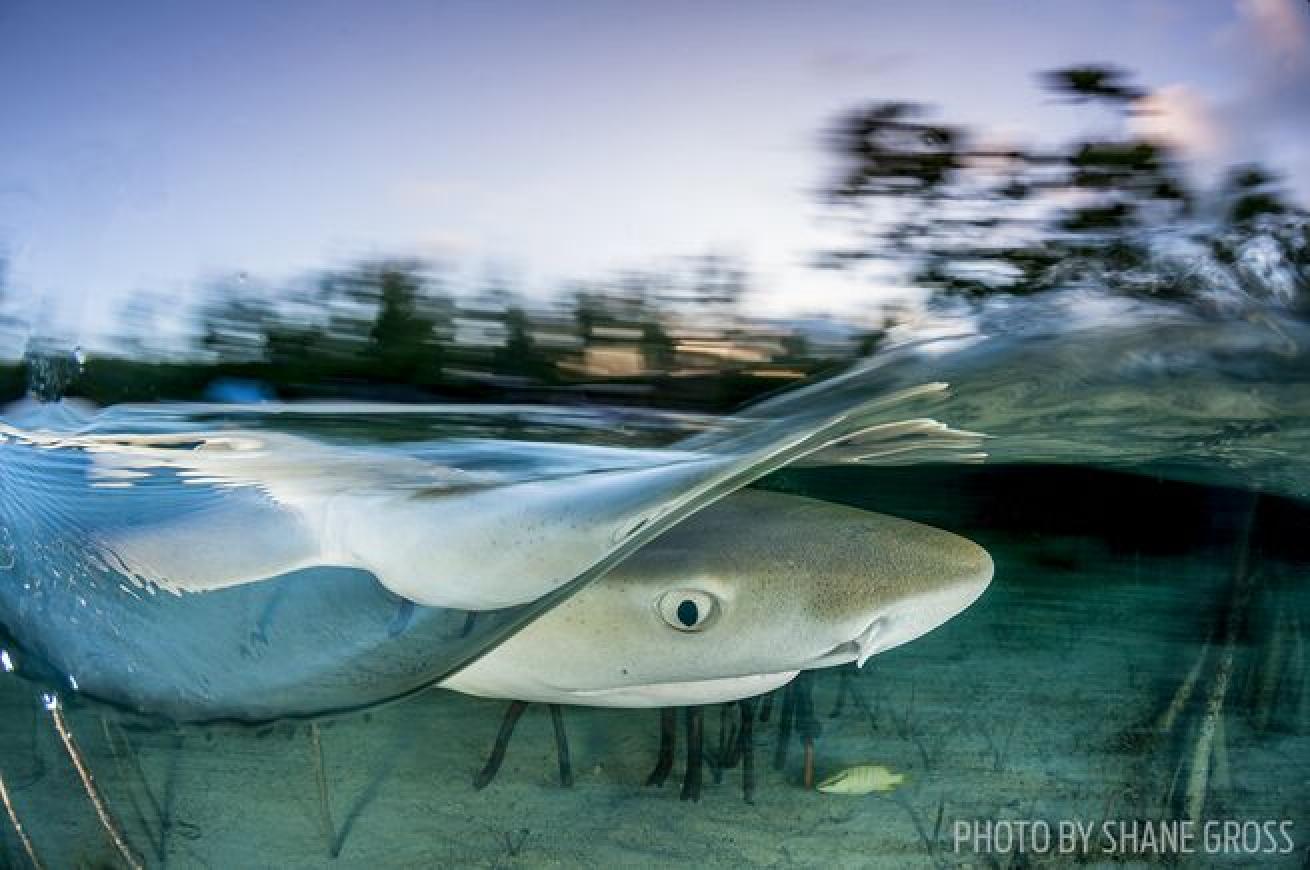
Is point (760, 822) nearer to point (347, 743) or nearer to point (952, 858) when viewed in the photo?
point (952, 858)

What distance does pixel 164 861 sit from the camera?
115 centimetres

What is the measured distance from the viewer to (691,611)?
1063 mm

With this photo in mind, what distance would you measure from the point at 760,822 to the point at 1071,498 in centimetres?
42

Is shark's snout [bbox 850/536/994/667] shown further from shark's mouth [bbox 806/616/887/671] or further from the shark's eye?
the shark's eye

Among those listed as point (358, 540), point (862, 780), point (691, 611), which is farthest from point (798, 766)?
point (358, 540)

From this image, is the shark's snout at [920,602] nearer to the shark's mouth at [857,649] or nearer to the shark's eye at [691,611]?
the shark's mouth at [857,649]

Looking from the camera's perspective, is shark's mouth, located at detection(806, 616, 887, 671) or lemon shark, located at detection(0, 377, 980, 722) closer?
lemon shark, located at detection(0, 377, 980, 722)

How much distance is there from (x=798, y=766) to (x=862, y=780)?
0.06m

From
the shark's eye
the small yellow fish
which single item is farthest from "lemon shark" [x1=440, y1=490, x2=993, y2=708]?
the small yellow fish

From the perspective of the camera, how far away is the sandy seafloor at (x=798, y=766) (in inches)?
42.3

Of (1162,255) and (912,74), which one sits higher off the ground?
(912,74)

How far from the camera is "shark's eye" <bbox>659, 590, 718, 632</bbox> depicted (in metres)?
1.06

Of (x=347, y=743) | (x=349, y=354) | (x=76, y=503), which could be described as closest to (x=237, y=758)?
(x=347, y=743)

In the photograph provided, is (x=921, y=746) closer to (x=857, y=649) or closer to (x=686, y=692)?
(x=857, y=649)
